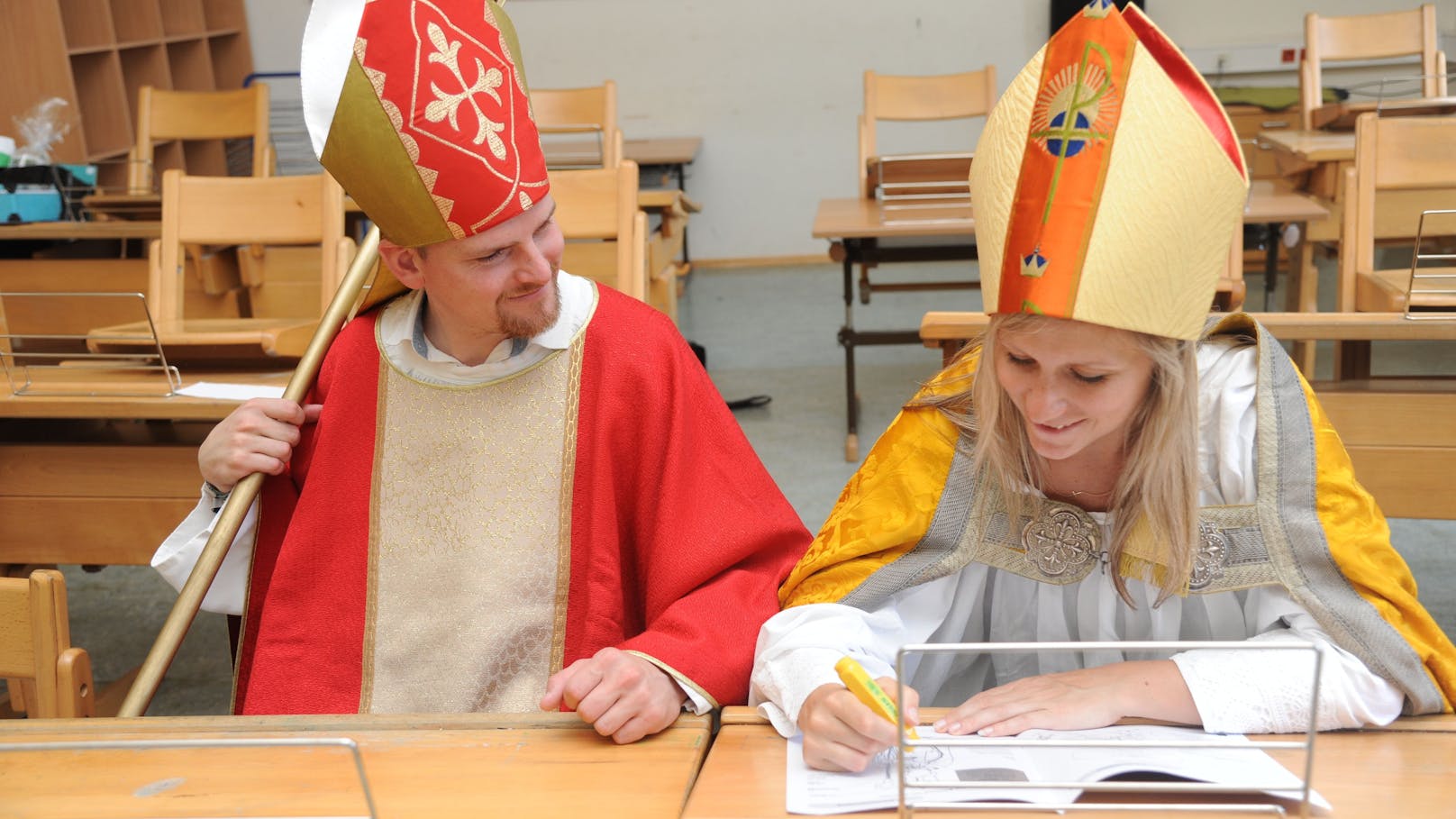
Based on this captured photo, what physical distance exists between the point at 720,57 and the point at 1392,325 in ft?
19.9

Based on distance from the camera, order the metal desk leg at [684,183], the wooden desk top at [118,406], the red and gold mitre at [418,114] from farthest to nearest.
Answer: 1. the metal desk leg at [684,183]
2. the wooden desk top at [118,406]
3. the red and gold mitre at [418,114]

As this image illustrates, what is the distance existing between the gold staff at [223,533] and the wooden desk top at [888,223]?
2.38m

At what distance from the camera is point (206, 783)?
1121 millimetres

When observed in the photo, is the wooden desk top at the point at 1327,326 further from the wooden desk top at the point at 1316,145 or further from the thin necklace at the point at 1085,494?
the wooden desk top at the point at 1316,145

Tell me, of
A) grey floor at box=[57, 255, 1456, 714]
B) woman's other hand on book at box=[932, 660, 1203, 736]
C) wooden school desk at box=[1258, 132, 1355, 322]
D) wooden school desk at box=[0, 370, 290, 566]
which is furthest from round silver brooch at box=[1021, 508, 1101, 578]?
wooden school desk at box=[1258, 132, 1355, 322]

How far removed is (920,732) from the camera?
1.14 m

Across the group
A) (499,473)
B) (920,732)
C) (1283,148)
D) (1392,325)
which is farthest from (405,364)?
(1283,148)

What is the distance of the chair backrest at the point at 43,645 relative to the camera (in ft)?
4.52

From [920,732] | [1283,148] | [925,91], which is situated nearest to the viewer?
[920,732]

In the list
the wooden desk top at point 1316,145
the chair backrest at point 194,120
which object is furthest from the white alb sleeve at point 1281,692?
the chair backrest at point 194,120

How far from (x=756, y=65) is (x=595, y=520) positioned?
21.7 feet

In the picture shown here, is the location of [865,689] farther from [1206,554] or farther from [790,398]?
[790,398]

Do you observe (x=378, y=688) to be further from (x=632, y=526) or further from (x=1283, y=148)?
(x=1283, y=148)

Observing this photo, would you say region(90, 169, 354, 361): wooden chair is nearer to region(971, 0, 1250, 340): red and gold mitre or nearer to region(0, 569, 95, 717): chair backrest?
region(0, 569, 95, 717): chair backrest
